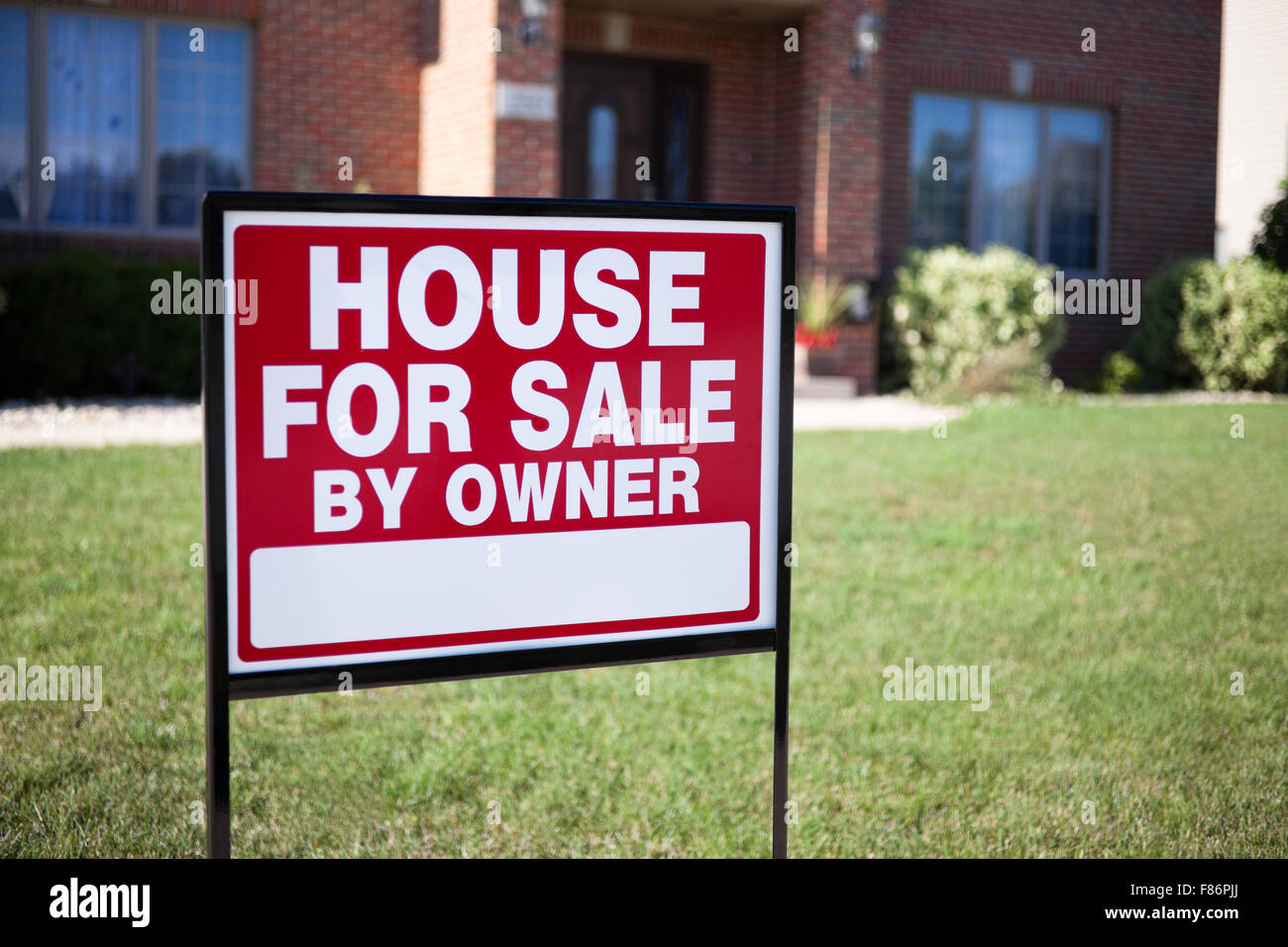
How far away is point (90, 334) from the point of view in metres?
10.3

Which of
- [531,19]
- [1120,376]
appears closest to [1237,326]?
[1120,376]

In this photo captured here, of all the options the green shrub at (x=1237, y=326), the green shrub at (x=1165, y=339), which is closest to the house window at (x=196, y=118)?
the green shrub at (x=1165, y=339)

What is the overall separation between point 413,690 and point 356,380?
2394 millimetres

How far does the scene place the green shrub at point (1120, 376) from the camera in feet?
47.2

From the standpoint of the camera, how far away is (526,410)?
2.48 metres

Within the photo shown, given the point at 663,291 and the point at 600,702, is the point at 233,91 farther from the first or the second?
the point at 663,291

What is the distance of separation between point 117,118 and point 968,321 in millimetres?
8330

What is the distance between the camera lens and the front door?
13273 mm

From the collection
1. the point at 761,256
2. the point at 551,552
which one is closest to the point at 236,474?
the point at 551,552

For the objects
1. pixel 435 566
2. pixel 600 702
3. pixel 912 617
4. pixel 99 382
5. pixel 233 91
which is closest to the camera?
pixel 435 566

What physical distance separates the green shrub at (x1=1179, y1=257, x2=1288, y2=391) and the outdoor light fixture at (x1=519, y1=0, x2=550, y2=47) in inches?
308

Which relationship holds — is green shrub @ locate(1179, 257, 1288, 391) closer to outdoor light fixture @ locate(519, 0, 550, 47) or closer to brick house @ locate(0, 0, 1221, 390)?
brick house @ locate(0, 0, 1221, 390)

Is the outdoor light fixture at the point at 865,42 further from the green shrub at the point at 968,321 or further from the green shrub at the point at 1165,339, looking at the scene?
the green shrub at the point at 1165,339

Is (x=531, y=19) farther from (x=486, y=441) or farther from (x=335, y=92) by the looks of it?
(x=486, y=441)
